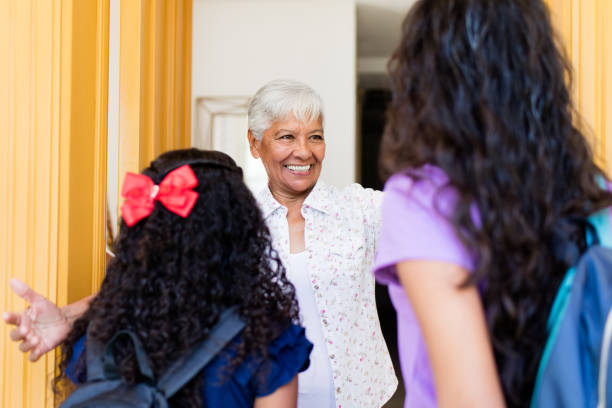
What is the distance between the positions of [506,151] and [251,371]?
2.01 feet

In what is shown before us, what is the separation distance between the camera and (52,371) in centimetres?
133

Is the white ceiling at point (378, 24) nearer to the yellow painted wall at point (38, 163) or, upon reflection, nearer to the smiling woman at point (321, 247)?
the smiling woman at point (321, 247)

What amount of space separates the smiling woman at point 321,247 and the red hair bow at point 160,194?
2.86 ft

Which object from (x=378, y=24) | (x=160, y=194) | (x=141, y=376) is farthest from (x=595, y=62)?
(x=378, y=24)

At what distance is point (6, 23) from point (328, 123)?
322 cm

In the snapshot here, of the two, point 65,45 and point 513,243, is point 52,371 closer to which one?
point 65,45

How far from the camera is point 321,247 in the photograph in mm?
1906

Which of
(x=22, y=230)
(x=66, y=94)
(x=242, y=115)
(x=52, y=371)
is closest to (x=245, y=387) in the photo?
(x=52, y=371)

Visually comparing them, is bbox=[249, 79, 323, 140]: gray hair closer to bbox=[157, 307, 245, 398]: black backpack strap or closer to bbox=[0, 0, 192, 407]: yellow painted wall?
bbox=[0, 0, 192, 407]: yellow painted wall

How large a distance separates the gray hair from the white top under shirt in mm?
479

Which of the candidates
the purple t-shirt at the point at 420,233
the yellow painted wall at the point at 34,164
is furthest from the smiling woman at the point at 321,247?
the purple t-shirt at the point at 420,233

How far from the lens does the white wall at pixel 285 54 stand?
4.36 m

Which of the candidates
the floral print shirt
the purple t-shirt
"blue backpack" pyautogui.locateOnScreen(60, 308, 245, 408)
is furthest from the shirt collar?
the purple t-shirt

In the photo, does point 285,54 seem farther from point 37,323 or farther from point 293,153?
point 37,323
